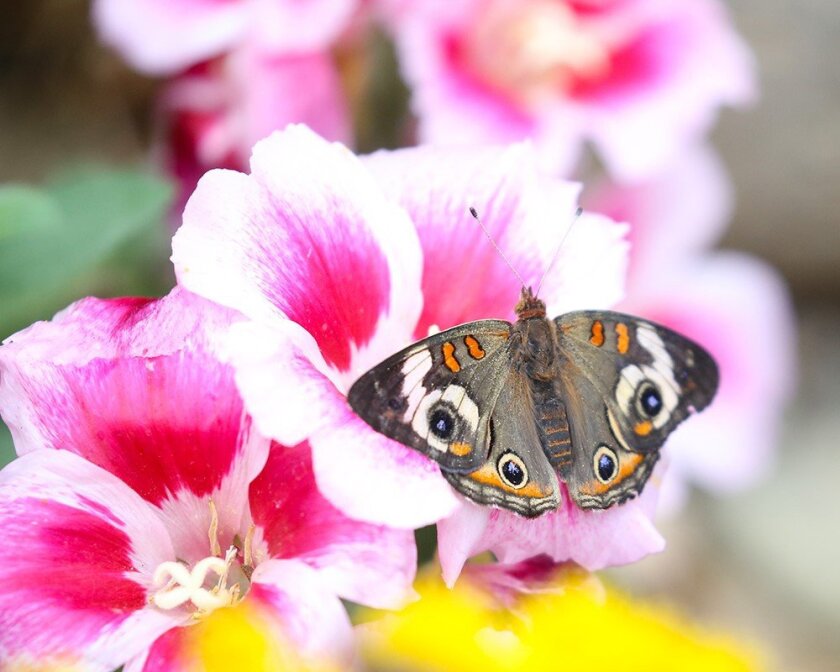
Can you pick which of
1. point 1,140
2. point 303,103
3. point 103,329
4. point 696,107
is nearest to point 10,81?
point 1,140

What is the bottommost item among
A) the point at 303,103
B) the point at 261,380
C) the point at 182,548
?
the point at 182,548

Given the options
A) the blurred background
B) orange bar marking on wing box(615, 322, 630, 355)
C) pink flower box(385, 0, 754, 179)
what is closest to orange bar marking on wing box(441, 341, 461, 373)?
orange bar marking on wing box(615, 322, 630, 355)

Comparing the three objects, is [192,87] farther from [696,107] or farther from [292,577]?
[292,577]

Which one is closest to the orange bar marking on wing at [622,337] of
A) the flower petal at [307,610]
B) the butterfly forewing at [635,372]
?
the butterfly forewing at [635,372]

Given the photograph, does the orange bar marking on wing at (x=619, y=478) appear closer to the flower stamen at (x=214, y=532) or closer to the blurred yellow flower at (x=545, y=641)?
the blurred yellow flower at (x=545, y=641)

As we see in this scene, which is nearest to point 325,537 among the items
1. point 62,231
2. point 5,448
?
point 5,448

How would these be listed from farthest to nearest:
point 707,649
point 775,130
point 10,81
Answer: point 775,130 → point 10,81 → point 707,649
